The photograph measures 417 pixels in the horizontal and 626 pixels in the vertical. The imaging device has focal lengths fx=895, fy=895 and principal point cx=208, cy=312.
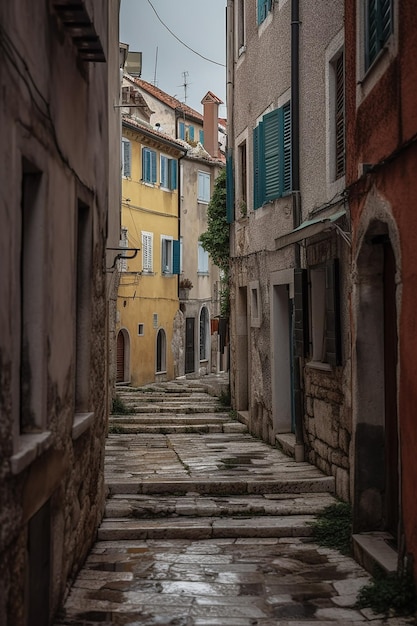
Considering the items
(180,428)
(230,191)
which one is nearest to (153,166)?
(230,191)

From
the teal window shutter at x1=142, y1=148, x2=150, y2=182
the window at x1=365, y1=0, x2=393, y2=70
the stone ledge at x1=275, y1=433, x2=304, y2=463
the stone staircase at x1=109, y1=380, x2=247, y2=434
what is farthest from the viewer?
the teal window shutter at x1=142, y1=148, x2=150, y2=182

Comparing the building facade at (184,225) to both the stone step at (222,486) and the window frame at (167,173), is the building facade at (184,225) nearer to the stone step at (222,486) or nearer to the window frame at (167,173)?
the window frame at (167,173)

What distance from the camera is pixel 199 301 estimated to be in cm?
3822

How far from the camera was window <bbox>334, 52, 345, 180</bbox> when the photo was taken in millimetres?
10273

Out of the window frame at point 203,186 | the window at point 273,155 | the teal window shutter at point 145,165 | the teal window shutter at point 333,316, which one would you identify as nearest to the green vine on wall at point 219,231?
the window at point 273,155

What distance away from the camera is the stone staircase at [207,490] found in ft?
28.0

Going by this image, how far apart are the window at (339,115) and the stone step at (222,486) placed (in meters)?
3.52

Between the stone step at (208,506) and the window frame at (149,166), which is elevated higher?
the window frame at (149,166)

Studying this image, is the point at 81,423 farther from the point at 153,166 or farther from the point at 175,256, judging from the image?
the point at 175,256

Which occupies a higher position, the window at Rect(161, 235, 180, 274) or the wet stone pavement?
the window at Rect(161, 235, 180, 274)

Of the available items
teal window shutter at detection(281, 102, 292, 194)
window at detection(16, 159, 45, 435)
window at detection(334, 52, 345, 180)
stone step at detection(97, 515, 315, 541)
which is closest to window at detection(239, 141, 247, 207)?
teal window shutter at detection(281, 102, 292, 194)

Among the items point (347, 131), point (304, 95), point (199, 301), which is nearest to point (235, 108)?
point (304, 95)

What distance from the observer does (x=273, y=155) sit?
44.1 feet

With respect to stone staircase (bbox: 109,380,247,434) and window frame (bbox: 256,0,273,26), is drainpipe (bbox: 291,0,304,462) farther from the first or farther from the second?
stone staircase (bbox: 109,380,247,434)
